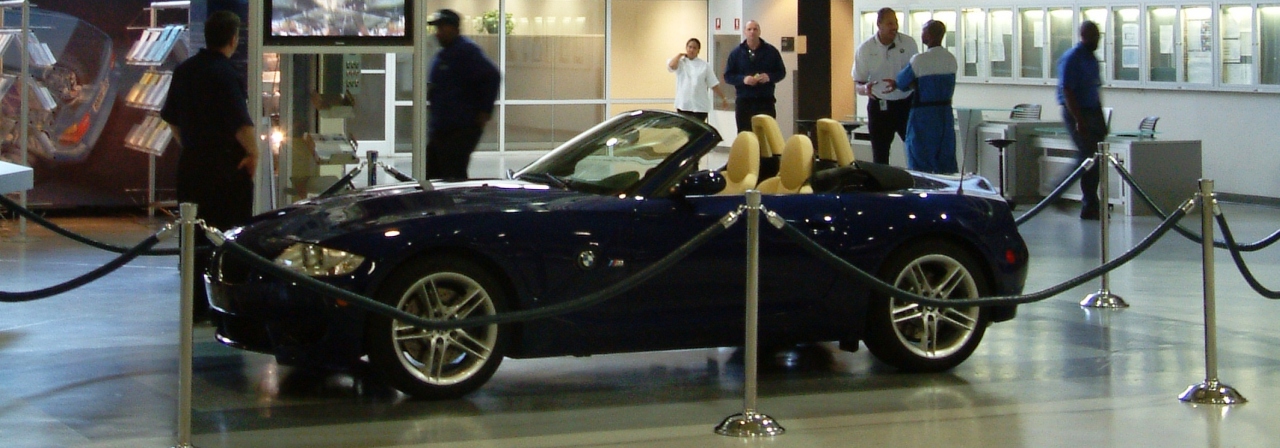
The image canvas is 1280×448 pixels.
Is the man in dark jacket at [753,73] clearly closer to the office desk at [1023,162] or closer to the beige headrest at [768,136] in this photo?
the office desk at [1023,162]

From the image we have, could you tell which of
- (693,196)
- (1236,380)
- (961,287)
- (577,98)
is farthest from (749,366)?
(577,98)

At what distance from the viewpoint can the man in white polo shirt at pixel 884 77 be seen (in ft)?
50.4

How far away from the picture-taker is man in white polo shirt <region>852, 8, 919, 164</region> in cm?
1538

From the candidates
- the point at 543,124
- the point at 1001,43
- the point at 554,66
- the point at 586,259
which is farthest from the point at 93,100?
the point at 554,66

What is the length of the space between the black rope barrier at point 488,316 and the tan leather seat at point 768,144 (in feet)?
Result: 5.68

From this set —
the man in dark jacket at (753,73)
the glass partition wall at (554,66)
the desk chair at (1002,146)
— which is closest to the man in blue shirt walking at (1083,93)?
the desk chair at (1002,146)

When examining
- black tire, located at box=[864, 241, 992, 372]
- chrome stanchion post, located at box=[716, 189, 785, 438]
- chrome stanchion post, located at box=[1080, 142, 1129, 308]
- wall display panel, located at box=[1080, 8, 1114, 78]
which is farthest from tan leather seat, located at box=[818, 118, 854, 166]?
wall display panel, located at box=[1080, 8, 1114, 78]

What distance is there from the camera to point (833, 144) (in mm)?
8211

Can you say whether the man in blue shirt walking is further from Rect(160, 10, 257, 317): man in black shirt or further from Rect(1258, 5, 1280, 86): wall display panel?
Rect(160, 10, 257, 317): man in black shirt

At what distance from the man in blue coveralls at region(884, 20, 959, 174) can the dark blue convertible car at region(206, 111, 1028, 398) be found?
6.83 metres

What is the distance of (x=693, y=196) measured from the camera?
7230 mm

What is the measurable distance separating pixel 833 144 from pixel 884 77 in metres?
7.36

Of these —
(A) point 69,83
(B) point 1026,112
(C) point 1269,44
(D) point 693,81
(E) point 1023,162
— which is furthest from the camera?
(D) point 693,81

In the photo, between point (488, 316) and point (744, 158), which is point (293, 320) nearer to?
point (488, 316)
